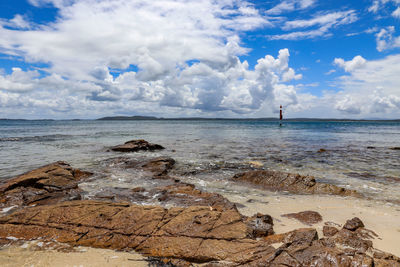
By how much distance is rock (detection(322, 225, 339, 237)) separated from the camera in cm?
563

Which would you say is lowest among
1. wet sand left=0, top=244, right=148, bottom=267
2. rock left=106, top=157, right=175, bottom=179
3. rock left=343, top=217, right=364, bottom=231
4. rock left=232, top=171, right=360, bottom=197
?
rock left=106, top=157, right=175, bottom=179

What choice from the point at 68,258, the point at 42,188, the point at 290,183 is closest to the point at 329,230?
the point at 290,183

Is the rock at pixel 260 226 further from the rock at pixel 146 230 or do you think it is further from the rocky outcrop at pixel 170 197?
the rocky outcrop at pixel 170 197

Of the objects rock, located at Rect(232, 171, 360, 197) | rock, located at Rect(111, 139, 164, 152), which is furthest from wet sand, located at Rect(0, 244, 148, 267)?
rock, located at Rect(111, 139, 164, 152)

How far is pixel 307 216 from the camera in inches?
266

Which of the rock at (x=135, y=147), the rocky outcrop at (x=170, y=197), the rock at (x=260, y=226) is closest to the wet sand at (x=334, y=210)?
the rock at (x=260, y=226)

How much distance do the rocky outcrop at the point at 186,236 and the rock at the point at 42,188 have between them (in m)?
2.16

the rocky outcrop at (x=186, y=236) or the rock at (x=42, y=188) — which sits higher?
the rocky outcrop at (x=186, y=236)

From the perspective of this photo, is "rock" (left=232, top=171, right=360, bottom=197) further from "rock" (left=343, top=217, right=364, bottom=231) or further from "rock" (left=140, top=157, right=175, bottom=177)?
"rock" (left=140, top=157, right=175, bottom=177)

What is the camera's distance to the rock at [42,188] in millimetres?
7858

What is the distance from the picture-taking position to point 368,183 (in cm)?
1088

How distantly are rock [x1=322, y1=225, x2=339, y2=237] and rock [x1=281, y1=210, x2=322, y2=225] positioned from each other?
20.3 inches

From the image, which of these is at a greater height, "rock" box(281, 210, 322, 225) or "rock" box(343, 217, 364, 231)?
"rock" box(343, 217, 364, 231)

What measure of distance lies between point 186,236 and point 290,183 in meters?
7.16
